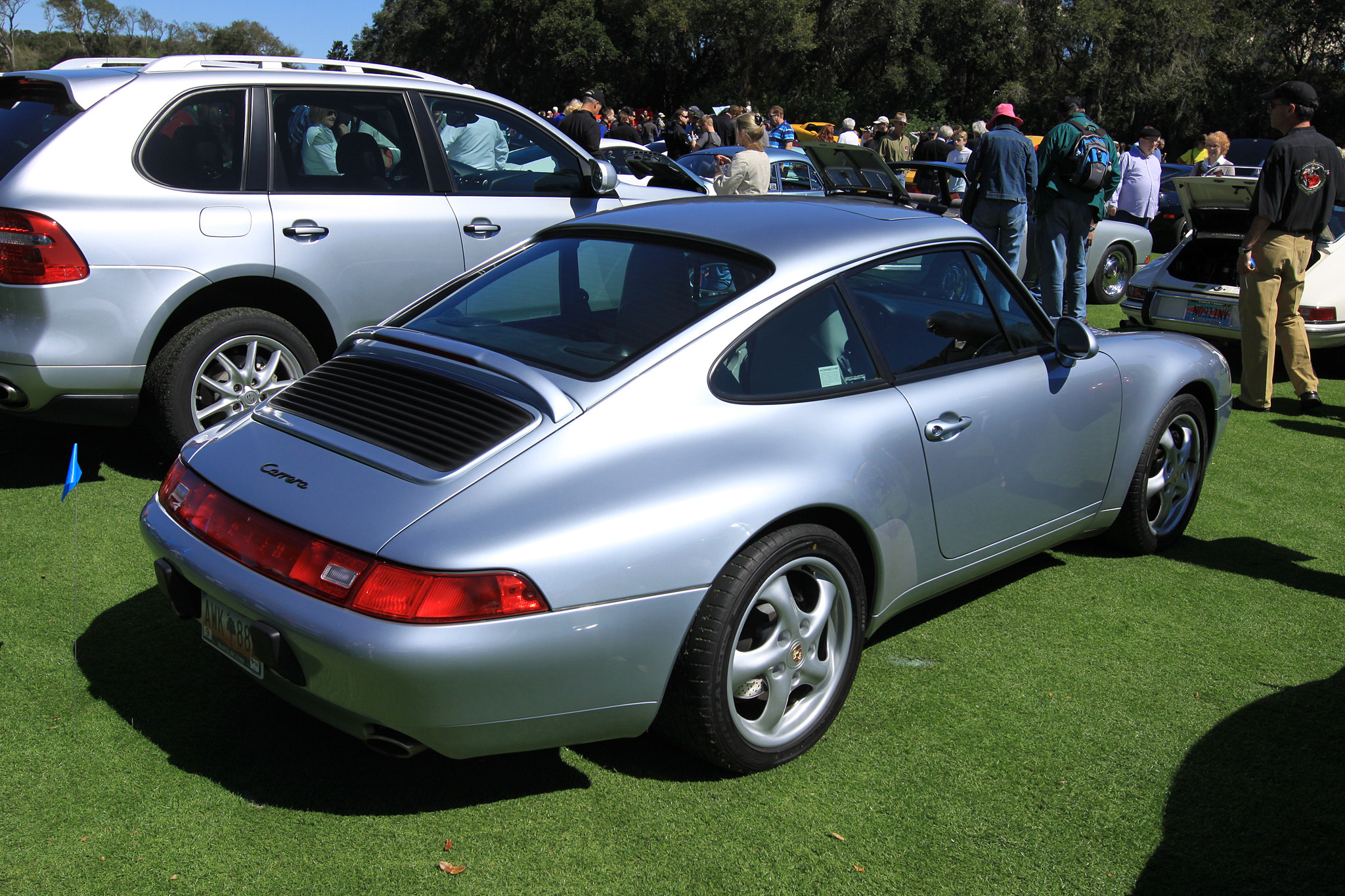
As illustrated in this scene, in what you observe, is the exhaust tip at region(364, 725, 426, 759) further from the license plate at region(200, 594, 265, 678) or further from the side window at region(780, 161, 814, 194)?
the side window at region(780, 161, 814, 194)

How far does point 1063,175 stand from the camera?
8.07m

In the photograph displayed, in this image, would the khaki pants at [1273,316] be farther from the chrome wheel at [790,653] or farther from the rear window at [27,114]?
the rear window at [27,114]

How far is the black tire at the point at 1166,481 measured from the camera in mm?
4285

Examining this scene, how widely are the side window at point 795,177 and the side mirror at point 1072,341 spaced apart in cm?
972

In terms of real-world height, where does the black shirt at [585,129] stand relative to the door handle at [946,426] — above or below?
above

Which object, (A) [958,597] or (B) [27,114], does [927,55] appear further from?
(A) [958,597]

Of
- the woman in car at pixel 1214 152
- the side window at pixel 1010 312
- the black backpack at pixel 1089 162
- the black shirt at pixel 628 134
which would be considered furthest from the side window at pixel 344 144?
the black shirt at pixel 628 134

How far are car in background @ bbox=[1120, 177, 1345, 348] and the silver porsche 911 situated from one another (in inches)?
203

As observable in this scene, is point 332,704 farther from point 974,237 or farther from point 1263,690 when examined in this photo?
point 1263,690

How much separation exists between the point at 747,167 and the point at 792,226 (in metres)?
5.84

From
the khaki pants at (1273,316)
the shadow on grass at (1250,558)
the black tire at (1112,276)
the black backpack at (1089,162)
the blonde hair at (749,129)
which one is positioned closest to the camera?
the shadow on grass at (1250,558)

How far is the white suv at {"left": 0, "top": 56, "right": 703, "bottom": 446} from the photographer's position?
4430 millimetres

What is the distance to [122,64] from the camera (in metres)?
5.50

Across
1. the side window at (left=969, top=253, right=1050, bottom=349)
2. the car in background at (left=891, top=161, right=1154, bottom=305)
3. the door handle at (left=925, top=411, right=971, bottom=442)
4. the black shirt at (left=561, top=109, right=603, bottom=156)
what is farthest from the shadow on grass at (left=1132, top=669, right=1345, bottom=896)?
the black shirt at (left=561, top=109, right=603, bottom=156)
